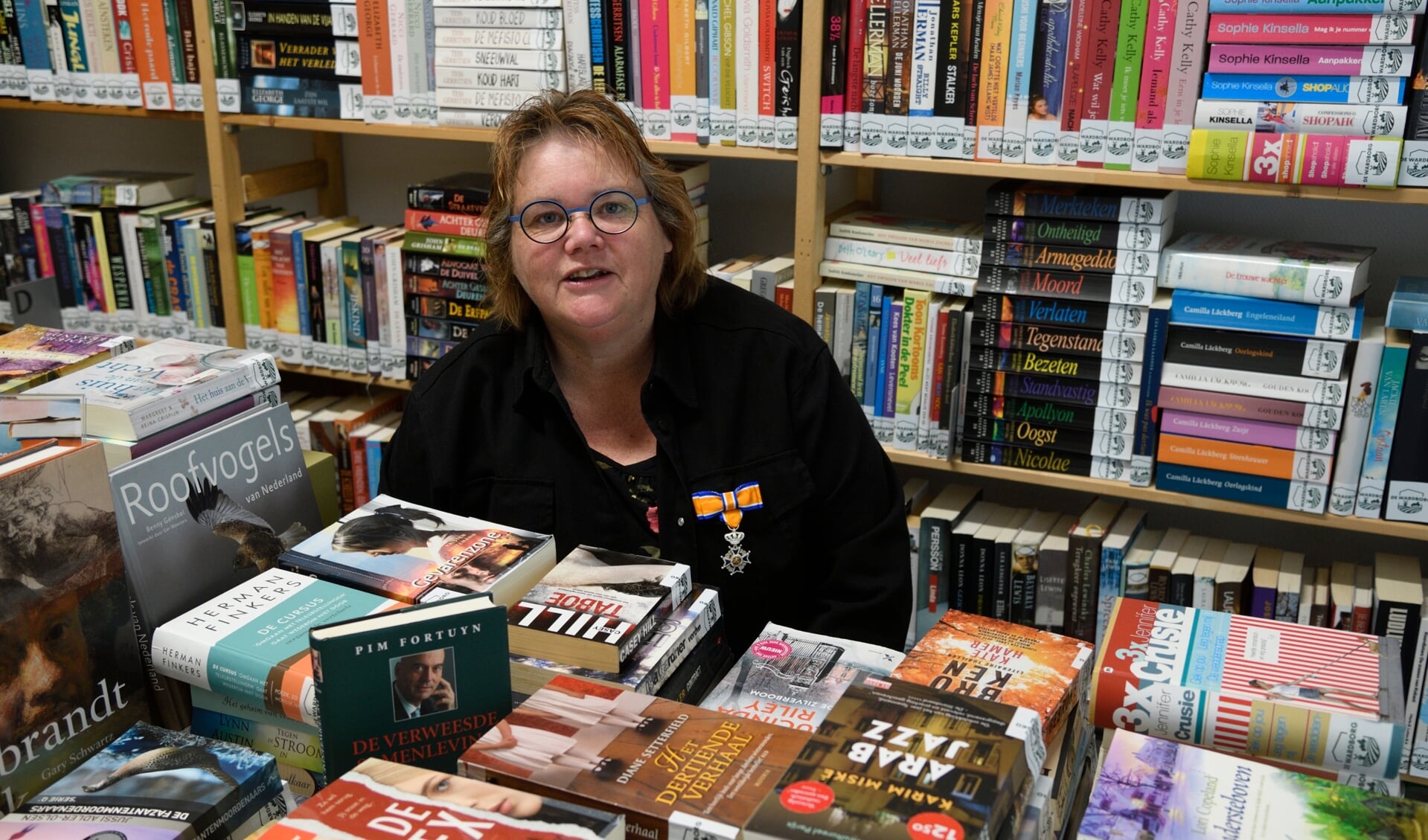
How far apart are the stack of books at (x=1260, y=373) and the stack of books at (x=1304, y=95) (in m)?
0.17

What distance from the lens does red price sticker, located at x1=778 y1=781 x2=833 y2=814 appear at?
858mm

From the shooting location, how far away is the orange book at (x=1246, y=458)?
2064 millimetres

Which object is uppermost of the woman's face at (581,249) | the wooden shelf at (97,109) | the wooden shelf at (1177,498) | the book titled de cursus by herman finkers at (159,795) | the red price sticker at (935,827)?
the wooden shelf at (97,109)

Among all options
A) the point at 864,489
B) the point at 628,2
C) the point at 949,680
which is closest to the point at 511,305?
the point at 864,489

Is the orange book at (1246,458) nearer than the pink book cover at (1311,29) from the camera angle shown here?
No

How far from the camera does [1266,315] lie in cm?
201

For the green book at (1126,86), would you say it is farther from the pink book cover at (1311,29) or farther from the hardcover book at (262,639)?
the hardcover book at (262,639)

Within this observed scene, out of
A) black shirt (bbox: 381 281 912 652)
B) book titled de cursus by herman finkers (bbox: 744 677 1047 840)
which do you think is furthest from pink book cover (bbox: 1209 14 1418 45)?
book titled de cursus by herman finkers (bbox: 744 677 1047 840)

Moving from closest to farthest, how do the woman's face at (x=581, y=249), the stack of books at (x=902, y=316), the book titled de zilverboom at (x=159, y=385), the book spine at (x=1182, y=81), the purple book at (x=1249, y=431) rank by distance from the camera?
1. the book titled de zilverboom at (x=159, y=385)
2. the woman's face at (x=581, y=249)
3. the book spine at (x=1182, y=81)
4. the purple book at (x=1249, y=431)
5. the stack of books at (x=902, y=316)

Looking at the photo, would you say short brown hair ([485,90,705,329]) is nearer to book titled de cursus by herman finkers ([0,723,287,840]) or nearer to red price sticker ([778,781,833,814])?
book titled de cursus by herman finkers ([0,723,287,840])

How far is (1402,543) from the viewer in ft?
7.67

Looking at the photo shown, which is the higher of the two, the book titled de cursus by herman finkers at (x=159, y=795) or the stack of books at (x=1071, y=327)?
the stack of books at (x=1071, y=327)

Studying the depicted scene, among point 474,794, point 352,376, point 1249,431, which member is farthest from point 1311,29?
point 352,376

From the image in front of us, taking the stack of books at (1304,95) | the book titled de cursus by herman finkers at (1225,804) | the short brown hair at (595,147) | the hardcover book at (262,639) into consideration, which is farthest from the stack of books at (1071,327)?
the hardcover book at (262,639)
